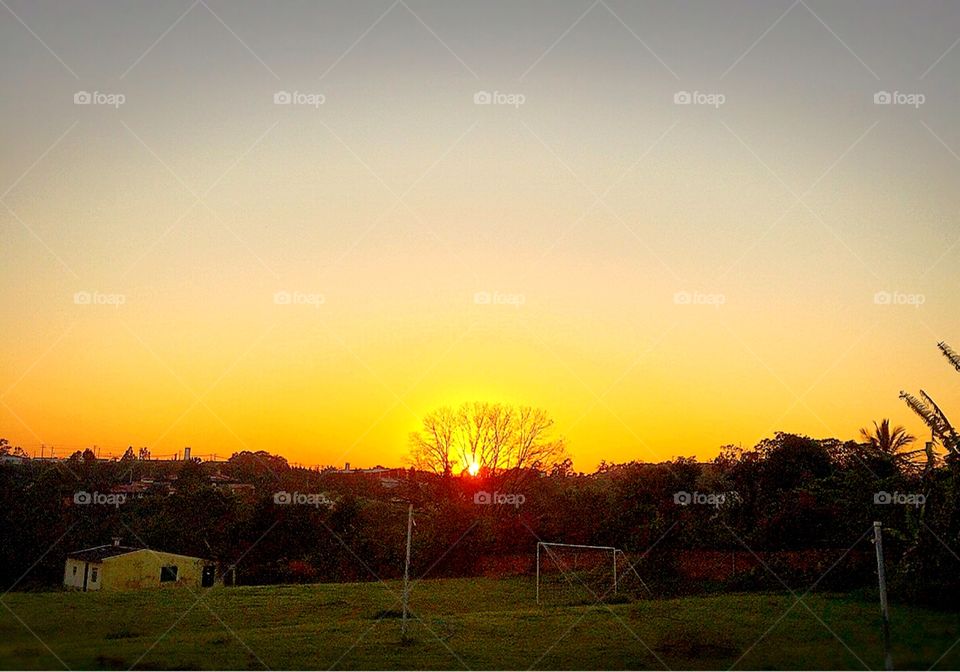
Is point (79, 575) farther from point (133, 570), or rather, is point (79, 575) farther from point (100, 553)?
point (133, 570)

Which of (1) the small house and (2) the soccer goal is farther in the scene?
(1) the small house

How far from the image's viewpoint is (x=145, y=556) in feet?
104

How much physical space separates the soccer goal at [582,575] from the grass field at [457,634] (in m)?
1.66

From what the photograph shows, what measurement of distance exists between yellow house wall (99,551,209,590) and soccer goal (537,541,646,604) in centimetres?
1275

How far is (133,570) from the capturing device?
31.1 m

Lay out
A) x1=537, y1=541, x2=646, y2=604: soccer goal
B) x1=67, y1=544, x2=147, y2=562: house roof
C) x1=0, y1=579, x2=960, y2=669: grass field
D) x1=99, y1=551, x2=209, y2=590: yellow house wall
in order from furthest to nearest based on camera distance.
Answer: x1=67, y1=544, x2=147, y2=562: house roof < x1=99, y1=551, x2=209, y2=590: yellow house wall < x1=537, y1=541, x2=646, y2=604: soccer goal < x1=0, y1=579, x2=960, y2=669: grass field

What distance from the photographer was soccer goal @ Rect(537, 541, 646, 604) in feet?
76.9

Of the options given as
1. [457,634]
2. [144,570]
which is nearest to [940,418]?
[457,634]

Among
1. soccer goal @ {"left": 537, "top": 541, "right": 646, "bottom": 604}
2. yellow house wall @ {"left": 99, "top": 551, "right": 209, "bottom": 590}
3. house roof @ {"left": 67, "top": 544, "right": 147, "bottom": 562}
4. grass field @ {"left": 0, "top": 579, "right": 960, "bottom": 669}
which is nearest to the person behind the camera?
grass field @ {"left": 0, "top": 579, "right": 960, "bottom": 669}

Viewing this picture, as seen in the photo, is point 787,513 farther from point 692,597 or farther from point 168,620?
point 168,620

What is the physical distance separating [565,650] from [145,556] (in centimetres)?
2202

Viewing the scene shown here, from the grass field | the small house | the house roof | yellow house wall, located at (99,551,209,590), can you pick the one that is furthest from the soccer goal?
the house roof

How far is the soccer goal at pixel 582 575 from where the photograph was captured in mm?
23453

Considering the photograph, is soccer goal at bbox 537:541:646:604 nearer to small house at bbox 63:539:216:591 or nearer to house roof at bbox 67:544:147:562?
small house at bbox 63:539:216:591
